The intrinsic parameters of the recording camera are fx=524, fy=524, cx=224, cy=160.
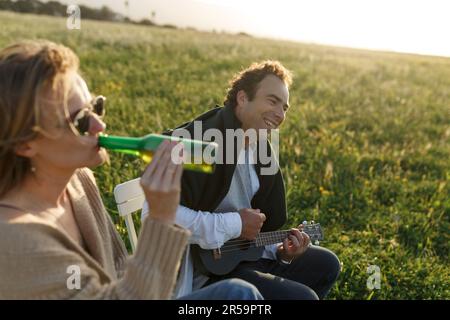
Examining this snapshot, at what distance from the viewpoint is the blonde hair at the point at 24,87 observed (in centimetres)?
186

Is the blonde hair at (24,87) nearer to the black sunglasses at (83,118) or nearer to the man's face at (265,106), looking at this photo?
the black sunglasses at (83,118)

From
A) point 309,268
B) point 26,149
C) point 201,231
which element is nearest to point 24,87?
point 26,149

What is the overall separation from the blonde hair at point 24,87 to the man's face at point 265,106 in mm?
1497

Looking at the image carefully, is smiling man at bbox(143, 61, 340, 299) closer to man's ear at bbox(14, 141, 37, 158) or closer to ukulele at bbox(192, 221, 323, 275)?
ukulele at bbox(192, 221, 323, 275)

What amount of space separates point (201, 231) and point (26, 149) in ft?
3.84

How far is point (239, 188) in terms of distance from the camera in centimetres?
329

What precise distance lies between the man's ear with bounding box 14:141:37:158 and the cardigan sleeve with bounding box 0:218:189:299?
0.27m

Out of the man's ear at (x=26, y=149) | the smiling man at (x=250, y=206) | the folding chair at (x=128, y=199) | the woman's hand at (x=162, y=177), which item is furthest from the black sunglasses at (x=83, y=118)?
the folding chair at (x=128, y=199)

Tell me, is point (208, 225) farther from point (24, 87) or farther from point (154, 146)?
point (24, 87)

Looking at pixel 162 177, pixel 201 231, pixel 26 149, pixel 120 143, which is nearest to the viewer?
pixel 162 177

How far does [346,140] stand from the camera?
24.5 feet

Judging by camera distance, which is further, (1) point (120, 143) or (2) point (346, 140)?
(2) point (346, 140)
